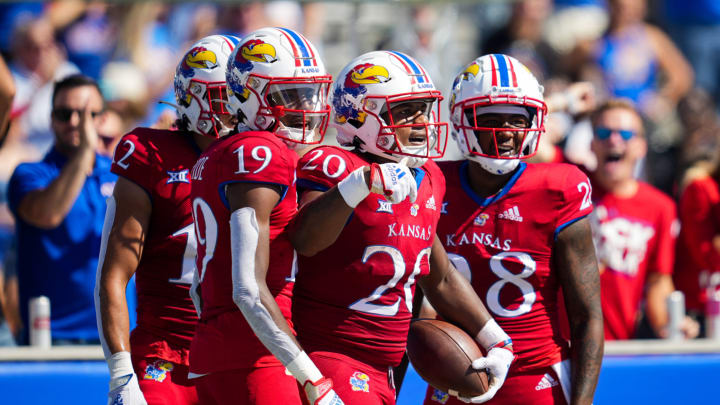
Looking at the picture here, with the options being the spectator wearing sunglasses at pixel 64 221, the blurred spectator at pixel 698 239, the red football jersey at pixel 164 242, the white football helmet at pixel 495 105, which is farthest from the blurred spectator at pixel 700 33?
the red football jersey at pixel 164 242

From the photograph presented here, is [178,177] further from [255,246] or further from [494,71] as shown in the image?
[494,71]

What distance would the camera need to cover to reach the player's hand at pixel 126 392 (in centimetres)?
349

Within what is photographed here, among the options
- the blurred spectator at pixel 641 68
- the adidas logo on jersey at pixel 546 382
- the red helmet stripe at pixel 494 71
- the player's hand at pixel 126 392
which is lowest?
the adidas logo on jersey at pixel 546 382

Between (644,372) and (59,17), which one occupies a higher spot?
(59,17)

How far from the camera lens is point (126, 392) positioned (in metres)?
3.49

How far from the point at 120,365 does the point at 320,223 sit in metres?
0.95

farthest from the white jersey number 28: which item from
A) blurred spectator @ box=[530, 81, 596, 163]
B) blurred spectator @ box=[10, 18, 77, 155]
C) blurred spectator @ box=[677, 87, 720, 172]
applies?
blurred spectator @ box=[10, 18, 77, 155]

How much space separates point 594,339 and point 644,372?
123 centimetres

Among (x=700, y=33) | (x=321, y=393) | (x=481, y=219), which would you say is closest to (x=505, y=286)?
(x=481, y=219)

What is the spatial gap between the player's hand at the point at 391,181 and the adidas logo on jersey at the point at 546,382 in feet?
3.60

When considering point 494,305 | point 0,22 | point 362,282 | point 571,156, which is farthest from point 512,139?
point 0,22

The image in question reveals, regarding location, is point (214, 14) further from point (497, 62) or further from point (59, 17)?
point (497, 62)

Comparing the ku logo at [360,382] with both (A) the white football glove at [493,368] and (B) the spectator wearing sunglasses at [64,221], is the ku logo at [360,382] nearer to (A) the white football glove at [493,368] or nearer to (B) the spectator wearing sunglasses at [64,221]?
(A) the white football glove at [493,368]

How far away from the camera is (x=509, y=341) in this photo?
3.61 meters
